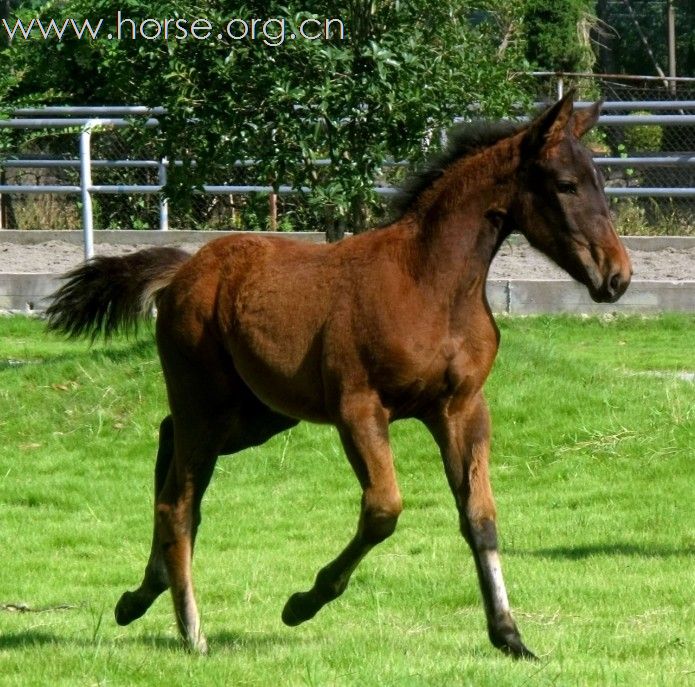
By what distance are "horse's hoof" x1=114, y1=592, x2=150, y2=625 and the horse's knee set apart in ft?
4.57

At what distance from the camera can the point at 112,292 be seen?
23.5 ft

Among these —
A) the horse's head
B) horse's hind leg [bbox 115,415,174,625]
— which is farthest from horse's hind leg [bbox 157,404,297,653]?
the horse's head

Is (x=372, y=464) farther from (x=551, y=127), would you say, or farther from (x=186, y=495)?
(x=551, y=127)

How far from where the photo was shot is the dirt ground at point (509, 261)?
17.0 metres

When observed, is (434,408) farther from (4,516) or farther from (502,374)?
(502,374)

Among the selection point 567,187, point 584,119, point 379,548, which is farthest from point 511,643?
point 379,548

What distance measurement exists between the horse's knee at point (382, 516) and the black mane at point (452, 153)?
1.26 metres

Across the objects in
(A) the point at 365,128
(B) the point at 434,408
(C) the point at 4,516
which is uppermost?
(B) the point at 434,408

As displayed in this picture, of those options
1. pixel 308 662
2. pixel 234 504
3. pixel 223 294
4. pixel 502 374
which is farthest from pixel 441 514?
pixel 308 662

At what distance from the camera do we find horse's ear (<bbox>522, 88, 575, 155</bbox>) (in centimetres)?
557

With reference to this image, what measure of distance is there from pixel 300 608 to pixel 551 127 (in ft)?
7.11

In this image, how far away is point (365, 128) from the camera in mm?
12273

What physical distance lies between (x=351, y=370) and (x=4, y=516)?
199 inches

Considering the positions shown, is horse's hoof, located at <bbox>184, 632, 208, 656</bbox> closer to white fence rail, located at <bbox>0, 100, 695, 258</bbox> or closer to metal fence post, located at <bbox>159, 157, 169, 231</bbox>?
white fence rail, located at <bbox>0, 100, 695, 258</bbox>
